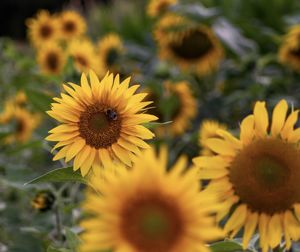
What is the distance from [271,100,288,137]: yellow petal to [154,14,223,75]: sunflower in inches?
63.9

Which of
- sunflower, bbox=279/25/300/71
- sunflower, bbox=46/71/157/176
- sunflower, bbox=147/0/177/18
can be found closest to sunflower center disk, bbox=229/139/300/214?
sunflower, bbox=46/71/157/176

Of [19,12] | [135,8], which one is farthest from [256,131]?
[19,12]

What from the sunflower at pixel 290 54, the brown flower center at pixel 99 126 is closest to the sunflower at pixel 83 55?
the sunflower at pixel 290 54

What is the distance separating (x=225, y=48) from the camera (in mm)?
2934

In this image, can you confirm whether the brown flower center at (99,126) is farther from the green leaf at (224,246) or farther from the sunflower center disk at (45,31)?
the sunflower center disk at (45,31)

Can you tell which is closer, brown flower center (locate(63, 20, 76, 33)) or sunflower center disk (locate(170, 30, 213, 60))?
sunflower center disk (locate(170, 30, 213, 60))

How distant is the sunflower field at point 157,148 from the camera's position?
617 millimetres

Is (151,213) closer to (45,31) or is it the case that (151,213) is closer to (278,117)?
(278,117)

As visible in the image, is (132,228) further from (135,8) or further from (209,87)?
(135,8)

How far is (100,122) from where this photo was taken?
36.5 inches

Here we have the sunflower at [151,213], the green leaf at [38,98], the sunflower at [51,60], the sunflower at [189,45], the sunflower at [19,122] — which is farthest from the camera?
the sunflower at [189,45]

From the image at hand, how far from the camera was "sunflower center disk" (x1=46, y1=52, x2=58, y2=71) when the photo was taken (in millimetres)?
2453

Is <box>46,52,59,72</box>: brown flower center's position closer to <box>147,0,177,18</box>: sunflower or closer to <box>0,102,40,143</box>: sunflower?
<box>0,102,40,143</box>: sunflower

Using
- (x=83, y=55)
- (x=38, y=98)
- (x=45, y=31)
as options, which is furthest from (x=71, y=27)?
(x=38, y=98)
